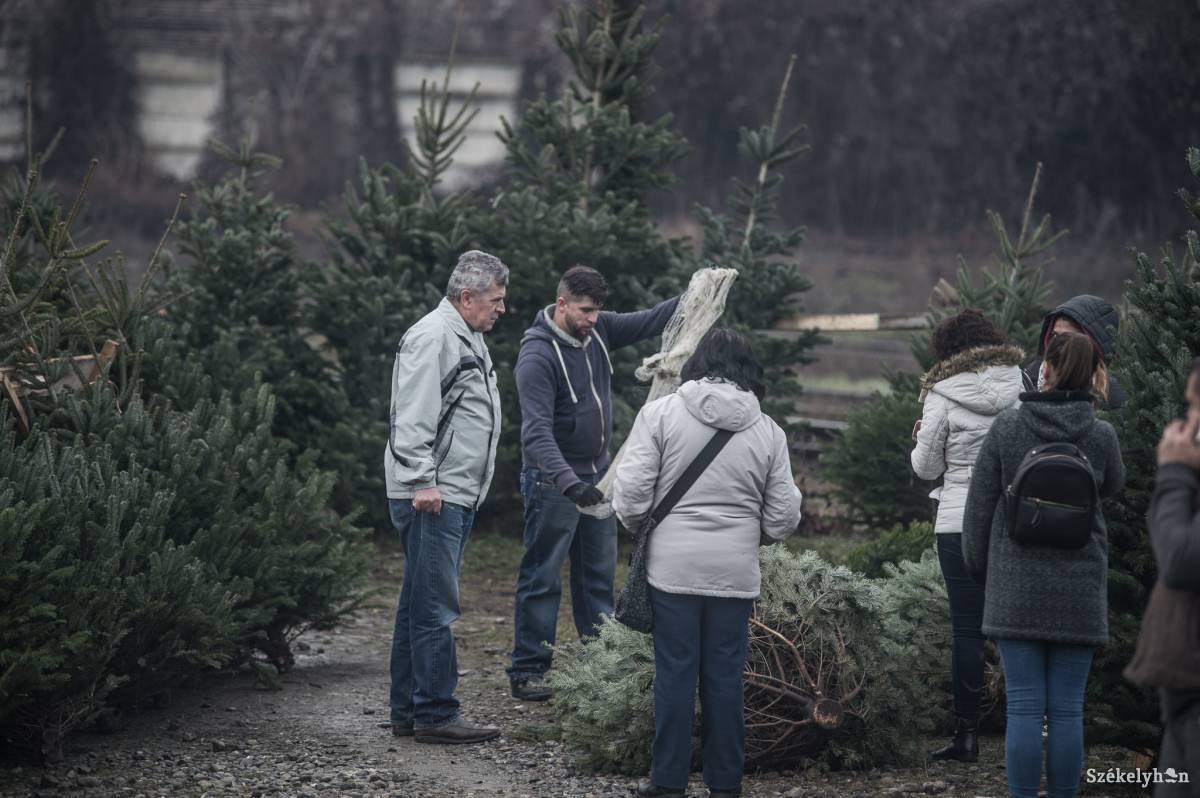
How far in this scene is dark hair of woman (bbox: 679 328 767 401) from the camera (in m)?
5.37

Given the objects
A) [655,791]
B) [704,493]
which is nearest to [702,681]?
[655,791]

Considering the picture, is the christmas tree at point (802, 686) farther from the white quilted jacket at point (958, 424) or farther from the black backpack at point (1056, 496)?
the black backpack at point (1056, 496)

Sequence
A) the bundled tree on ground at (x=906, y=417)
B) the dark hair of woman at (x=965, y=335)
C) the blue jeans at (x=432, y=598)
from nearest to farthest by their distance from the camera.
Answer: the dark hair of woman at (x=965, y=335)
the blue jeans at (x=432, y=598)
the bundled tree on ground at (x=906, y=417)

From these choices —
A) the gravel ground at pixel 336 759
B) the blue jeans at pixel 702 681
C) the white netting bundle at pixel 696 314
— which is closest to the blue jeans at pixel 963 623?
the gravel ground at pixel 336 759

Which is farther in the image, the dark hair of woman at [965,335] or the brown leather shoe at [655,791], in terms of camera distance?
the dark hair of woman at [965,335]

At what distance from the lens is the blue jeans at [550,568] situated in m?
7.02

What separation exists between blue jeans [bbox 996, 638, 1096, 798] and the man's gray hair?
2.64 meters

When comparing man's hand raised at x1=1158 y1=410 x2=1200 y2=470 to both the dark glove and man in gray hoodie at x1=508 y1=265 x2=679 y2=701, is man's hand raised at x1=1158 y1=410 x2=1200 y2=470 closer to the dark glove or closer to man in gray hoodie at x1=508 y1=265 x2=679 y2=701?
the dark glove

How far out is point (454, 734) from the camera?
629 centimetres

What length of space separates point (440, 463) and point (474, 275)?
0.81 m

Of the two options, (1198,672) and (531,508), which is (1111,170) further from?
(1198,672)

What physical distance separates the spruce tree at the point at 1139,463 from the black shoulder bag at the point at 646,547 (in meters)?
1.52

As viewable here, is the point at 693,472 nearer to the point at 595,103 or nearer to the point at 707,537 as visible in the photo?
the point at 707,537
